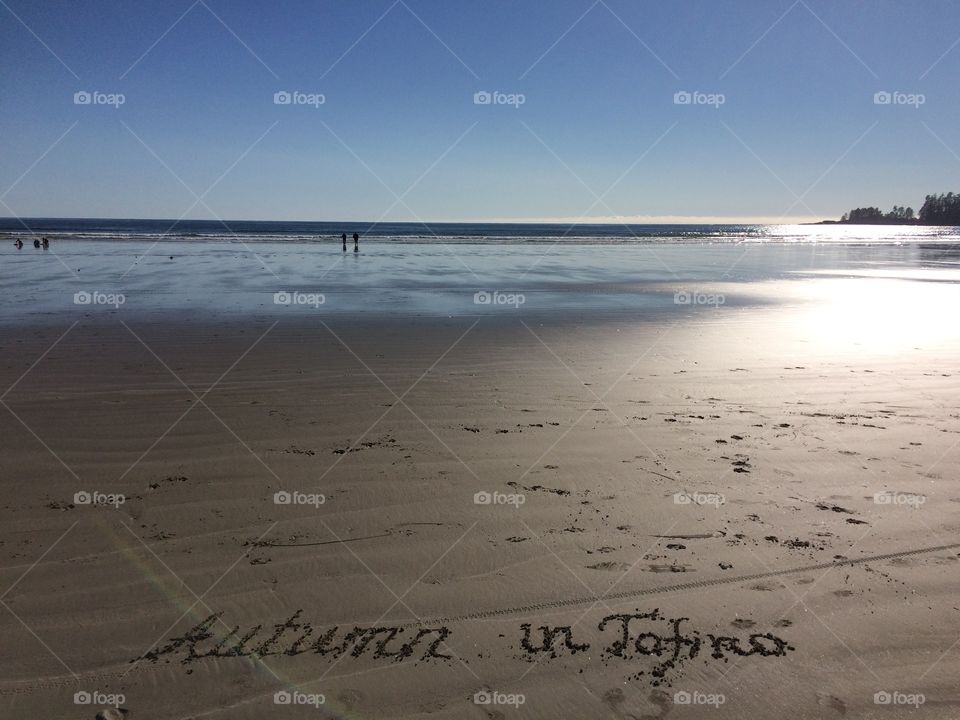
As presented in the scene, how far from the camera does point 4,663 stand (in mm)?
3115

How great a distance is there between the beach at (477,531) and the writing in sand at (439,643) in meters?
0.02

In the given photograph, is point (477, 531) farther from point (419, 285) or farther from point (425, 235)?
point (425, 235)

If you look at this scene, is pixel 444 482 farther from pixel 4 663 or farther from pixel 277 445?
pixel 4 663

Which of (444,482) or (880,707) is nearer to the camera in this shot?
(880,707)

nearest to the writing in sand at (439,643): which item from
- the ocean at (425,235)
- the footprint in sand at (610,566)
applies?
the footprint in sand at (610,566)

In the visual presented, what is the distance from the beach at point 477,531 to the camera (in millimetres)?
3037

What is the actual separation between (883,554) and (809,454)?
66.6 inches

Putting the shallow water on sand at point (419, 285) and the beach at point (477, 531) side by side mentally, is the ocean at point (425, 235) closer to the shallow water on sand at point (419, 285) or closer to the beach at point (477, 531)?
the shallow water on sand at point (419, 285)

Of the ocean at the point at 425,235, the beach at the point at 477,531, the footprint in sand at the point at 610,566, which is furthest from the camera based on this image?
the ocean at the point at 425,235

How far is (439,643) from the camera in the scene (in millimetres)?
3281

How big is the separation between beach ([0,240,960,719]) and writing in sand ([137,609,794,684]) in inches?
0.6

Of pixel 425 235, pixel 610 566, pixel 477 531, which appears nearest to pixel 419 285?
pixel 477 531

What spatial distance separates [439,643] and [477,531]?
3.84 ft

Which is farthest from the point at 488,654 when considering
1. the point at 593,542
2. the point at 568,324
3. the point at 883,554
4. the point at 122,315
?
the point at 122,315
